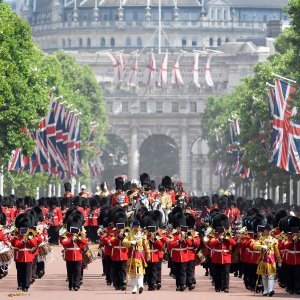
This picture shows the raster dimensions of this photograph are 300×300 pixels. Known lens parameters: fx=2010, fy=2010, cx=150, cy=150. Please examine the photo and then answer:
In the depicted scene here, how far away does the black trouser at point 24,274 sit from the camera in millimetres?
57688

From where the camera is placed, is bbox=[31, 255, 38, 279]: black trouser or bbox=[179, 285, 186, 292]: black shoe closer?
bbox=[179, 285, 186, 292]: black shoe

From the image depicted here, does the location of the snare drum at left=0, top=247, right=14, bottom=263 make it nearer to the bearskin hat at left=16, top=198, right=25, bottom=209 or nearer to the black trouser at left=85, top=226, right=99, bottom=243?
the bearskin hat at left=16, top=198, right=25, bottom=209

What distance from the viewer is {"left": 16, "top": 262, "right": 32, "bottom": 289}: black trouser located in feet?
189

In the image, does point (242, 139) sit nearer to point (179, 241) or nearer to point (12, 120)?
point (12, 120)

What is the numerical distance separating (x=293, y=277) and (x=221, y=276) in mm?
Result: 2111

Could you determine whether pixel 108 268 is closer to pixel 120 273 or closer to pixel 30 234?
pixel 120 273

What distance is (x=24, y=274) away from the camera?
190 feet

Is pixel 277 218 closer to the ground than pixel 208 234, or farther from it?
farther from it

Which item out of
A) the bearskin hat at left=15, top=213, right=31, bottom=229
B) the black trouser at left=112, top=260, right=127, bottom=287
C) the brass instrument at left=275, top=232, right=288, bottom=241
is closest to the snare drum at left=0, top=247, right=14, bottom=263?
the bearskin hat at left=15, top=213, right=31, bottom=229

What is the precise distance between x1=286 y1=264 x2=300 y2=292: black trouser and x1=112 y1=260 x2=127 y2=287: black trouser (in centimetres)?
474

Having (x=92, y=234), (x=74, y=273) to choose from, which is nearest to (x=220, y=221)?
(x=74, y=273)

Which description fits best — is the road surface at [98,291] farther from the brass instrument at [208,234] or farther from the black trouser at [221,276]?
the brass instrument at [208,234]

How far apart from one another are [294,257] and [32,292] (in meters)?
7.55

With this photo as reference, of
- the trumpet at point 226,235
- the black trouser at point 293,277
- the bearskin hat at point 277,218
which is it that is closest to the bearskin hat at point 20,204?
the bearskin hat at point 277,218
